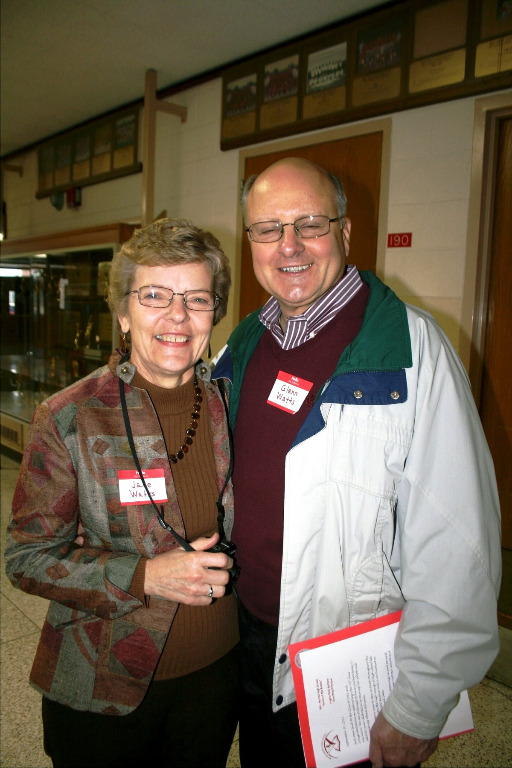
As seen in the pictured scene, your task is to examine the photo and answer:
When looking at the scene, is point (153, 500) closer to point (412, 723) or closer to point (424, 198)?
point (412, 723)

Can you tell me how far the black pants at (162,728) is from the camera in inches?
43.5

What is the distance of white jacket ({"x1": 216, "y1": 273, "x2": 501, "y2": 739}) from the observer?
993mm

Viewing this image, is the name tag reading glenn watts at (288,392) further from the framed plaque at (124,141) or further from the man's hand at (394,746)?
the framed plaque at (124,141)

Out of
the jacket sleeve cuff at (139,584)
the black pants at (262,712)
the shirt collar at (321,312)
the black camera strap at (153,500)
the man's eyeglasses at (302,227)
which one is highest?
the man's eyeglasses at (302,227)

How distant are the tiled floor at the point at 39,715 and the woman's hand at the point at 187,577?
117 centimetres

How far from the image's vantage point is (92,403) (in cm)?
114

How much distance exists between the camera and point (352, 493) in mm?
1077

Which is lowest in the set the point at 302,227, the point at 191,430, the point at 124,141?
the point at 191,430

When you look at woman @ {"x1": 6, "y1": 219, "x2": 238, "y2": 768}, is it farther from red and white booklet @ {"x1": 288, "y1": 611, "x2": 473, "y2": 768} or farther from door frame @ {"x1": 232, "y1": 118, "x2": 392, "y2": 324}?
door frame @ {"x1": 232, "y1": 118, "x2": 392, "y2": 324}

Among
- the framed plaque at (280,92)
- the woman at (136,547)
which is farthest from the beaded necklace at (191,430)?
the framed plaque at (280,92)

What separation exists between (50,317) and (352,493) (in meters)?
4.13

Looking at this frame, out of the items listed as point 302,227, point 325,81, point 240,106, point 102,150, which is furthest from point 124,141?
point 302,227

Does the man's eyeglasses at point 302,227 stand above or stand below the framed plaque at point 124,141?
below

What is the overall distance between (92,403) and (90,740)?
0.73 m
